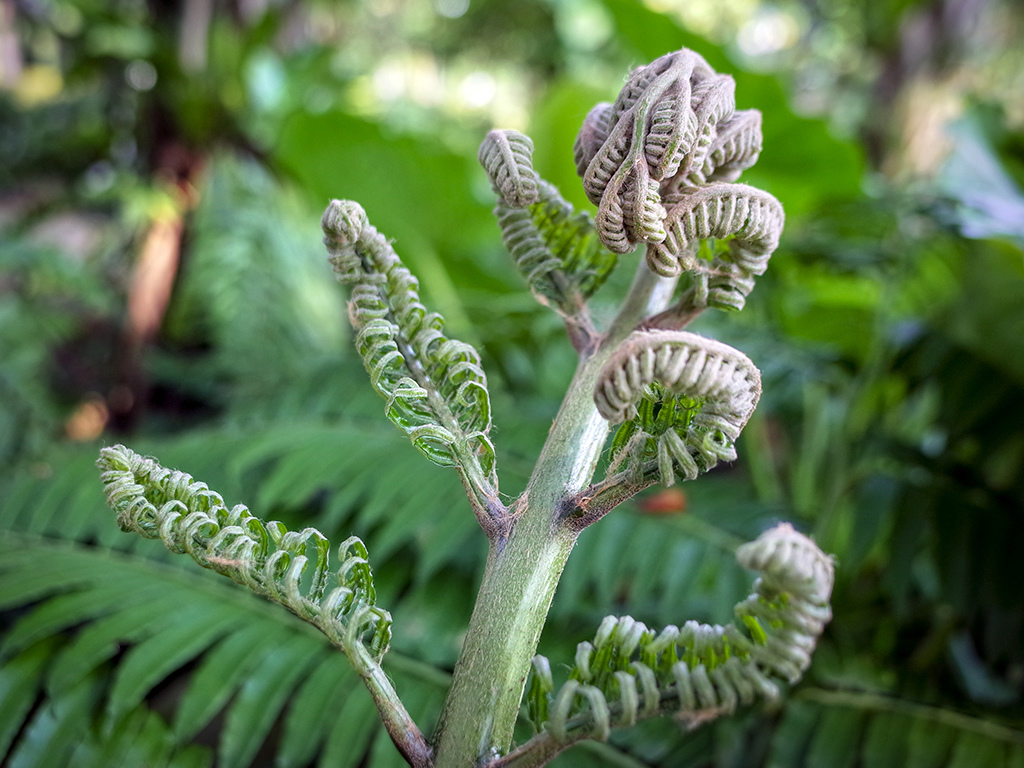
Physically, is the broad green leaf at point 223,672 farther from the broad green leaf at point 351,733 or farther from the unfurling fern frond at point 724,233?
the unfurling fern frond at point 724,233

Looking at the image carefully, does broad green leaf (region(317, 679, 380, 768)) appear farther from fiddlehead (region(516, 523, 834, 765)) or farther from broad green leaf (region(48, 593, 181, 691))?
fiddlehead (region(516, 523, 834, 765))

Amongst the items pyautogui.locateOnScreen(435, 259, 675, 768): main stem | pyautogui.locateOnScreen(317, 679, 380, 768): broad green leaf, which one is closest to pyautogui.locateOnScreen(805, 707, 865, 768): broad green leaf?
pyautogui.locateOnScreen(317, 679, 380, 768): broad green leaf

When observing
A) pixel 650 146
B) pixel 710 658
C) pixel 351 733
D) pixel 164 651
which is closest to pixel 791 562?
pixel 710 658

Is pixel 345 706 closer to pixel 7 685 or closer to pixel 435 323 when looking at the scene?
pixel 7 685

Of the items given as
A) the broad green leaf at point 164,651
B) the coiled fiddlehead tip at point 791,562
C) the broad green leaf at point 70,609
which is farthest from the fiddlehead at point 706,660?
the broad green leaf at point 70,609

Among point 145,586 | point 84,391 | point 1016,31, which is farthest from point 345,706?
point 1016,31

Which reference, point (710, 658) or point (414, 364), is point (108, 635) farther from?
point (710, 658)
